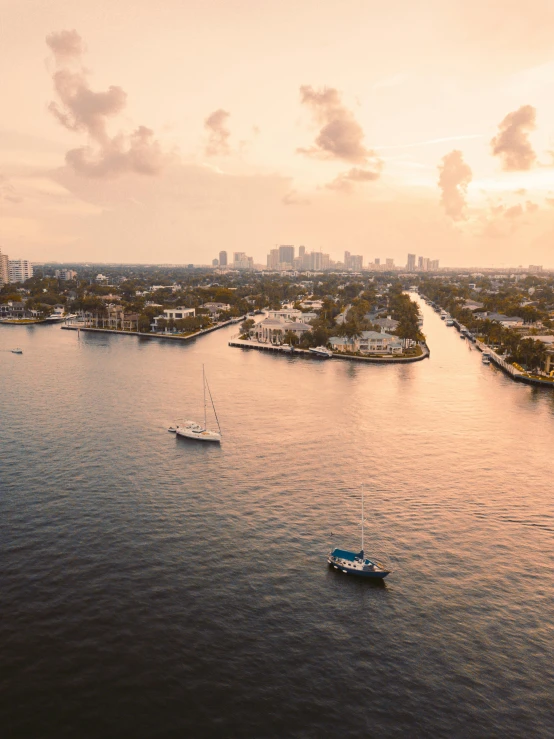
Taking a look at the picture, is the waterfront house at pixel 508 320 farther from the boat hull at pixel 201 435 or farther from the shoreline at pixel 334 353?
the boat hull at pixel 201 435

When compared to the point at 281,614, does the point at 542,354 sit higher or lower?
higher

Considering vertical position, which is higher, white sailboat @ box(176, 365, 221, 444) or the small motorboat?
the small motorboat

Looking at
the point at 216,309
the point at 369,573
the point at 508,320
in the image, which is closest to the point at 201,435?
the point at 369,573

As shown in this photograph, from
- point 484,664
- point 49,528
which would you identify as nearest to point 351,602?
point 484,664

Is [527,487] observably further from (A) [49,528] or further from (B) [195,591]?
(A) [49,528]

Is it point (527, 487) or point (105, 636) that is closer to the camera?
point (105, 636)

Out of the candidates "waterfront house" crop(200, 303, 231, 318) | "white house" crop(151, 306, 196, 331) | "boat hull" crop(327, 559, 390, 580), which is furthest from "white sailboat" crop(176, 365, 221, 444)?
"waterfront house" crop(200, 303, 231, 318)

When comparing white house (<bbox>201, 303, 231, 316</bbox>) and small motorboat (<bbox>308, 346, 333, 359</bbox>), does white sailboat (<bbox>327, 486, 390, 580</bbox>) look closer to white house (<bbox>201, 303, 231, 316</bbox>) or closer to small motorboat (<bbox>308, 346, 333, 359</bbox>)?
small motorboat (<bbox>308, 346, 333, 359</bbox>)

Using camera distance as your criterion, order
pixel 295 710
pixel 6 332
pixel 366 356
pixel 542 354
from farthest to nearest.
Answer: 1. pixel 6 332
2. pixel 366 356
3. pixel 542 354
4. pixel 295 710
